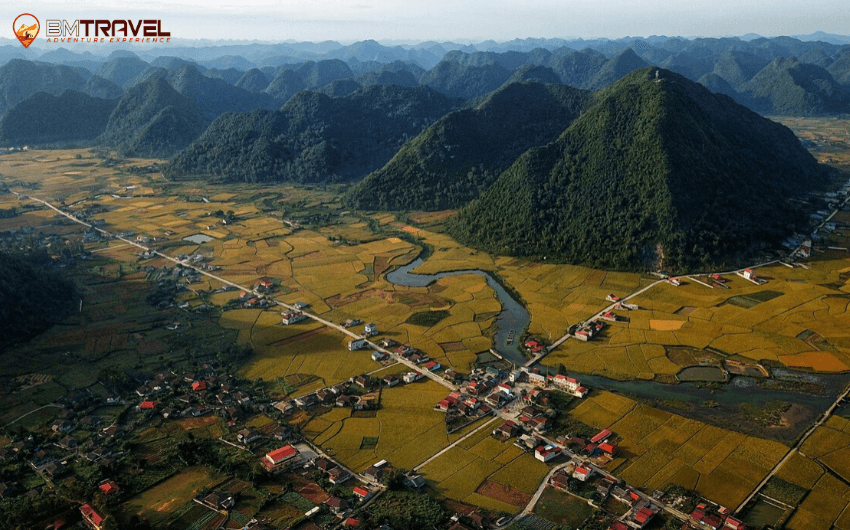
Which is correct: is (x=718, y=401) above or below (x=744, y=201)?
below

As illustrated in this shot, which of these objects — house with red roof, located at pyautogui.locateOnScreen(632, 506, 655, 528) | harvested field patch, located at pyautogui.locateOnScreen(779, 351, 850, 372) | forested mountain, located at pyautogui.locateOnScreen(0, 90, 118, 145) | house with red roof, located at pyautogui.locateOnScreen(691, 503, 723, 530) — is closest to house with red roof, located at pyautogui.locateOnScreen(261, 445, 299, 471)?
house with red roof, located at pyautogui.locateOnScreen(632, 506, 655, 528)

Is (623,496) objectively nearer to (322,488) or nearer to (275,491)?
(322,488)

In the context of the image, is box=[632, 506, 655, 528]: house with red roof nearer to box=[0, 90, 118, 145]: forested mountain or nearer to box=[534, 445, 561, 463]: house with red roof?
box=[534, 445, 561, 463]: house with red roof

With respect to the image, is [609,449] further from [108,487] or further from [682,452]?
[108,487]

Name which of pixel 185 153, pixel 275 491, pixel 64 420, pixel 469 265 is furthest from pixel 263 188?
pixel 275 491

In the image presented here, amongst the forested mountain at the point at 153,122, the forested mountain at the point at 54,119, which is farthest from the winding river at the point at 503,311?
the forested mountain at the point at 54,119

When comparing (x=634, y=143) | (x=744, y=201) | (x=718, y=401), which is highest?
(x=634, y=143)
